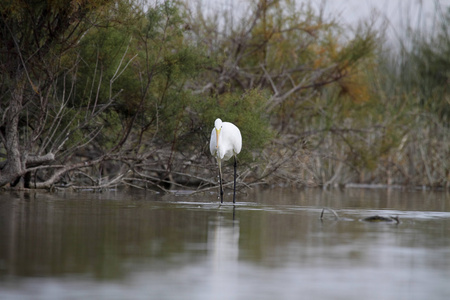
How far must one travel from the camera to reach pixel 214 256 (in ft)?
17.0

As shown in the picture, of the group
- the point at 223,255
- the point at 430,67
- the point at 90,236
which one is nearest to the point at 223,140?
the point at 90,236

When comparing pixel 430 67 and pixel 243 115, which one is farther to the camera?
pixel 430 67

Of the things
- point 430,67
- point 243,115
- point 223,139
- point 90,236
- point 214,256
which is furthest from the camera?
point 430,67

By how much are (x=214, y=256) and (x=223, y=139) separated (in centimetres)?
676

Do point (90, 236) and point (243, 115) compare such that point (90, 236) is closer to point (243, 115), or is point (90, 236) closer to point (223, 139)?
point (223, 139)

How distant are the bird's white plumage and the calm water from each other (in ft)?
10.8

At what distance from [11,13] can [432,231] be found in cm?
623

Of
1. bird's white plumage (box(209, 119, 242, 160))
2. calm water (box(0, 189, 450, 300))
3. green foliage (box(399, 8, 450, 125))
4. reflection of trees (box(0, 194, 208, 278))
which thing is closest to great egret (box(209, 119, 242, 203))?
bird's white plumage (box(209, 119, 242, 160))

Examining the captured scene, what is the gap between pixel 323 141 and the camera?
19.5 meters

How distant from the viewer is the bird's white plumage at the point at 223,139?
11.8 meters

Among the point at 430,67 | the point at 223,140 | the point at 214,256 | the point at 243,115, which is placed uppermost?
the point at 430,67

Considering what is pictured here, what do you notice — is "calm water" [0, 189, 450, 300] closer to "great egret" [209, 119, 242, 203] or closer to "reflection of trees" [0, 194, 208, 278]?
"reflection of trees" [0, 194, 208, 278]

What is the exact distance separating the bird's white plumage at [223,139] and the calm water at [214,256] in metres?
3.30

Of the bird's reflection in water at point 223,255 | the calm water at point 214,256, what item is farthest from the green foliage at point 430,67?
the bird's reflection in water at point 223,255
